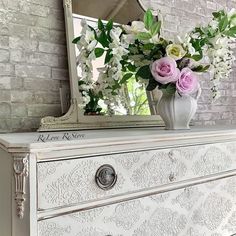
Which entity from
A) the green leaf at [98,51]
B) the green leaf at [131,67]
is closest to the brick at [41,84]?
the green leaf at [98,51]

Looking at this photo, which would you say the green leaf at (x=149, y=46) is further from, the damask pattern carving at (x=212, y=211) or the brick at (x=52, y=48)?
Answer: the damask pattern carving at (x=212, y=211)

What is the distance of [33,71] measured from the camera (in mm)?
1418

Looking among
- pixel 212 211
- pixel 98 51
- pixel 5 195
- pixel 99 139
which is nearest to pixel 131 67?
pixel 98 51

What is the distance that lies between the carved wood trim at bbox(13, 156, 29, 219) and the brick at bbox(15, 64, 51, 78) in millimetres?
638

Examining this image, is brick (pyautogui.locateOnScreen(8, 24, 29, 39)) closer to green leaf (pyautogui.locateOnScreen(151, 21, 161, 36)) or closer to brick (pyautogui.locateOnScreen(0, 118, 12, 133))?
brick (pyautogui.locateOnScreen(0, 118, 12, 133))

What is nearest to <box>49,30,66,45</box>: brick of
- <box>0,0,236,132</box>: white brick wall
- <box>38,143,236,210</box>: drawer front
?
<box>0,0,236,132</box>: white brick wall

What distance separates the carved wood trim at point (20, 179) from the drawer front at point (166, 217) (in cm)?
7

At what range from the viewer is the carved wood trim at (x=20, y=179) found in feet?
2.69

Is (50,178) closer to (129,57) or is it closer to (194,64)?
(129,57)

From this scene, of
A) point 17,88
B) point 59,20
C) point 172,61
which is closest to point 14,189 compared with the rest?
point 17,88

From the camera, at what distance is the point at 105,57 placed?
1.48 meters

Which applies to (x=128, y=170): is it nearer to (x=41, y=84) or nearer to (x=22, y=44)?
(x=41, y=84)

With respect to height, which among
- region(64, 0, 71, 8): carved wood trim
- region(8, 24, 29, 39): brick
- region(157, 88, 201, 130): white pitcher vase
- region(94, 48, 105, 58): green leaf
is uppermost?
region(64, 0, 71, 8): carved wood trim

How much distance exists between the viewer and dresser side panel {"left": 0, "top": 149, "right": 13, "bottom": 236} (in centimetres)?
88
